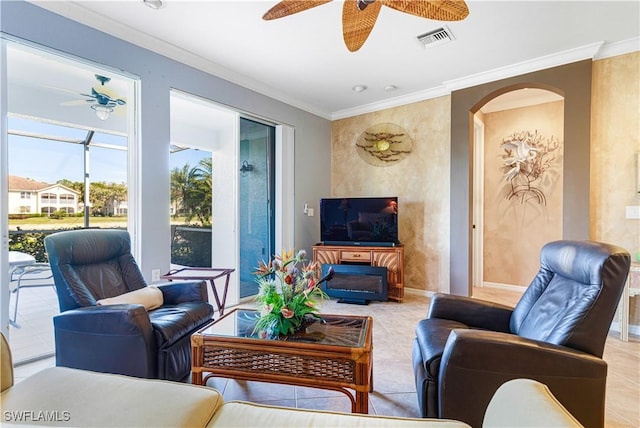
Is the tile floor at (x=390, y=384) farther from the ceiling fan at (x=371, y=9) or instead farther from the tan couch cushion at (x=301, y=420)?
the ceiling fan at (x=371, y=9)

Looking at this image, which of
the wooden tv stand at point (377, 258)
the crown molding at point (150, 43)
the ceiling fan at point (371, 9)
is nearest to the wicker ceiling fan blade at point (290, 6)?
the ceiling fan at point (371, 9)

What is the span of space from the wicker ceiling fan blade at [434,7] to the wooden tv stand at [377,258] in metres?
2.66

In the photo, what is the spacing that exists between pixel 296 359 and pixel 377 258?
2620 millimetres

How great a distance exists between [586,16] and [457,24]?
100cm

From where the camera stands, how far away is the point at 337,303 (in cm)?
394

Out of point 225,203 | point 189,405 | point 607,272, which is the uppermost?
point 225,203

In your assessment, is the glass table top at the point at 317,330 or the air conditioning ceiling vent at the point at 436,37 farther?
the air conditioning ceiling vent at the point at 436,37

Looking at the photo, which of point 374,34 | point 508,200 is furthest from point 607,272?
point 508,200

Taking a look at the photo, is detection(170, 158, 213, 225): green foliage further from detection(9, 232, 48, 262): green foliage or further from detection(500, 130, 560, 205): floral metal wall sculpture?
detection(500, 130, 560, 205): floral metal wall sculpture

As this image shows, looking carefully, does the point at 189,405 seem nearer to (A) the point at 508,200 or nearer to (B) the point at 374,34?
(B) the point at 374,34

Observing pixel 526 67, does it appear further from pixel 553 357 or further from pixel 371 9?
pixel 553 357

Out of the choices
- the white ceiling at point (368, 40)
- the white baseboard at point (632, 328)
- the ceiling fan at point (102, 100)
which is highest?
the white ceiling at point (368, 40)

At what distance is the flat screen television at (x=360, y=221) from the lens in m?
4.07

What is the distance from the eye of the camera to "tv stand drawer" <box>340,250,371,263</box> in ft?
13.3
